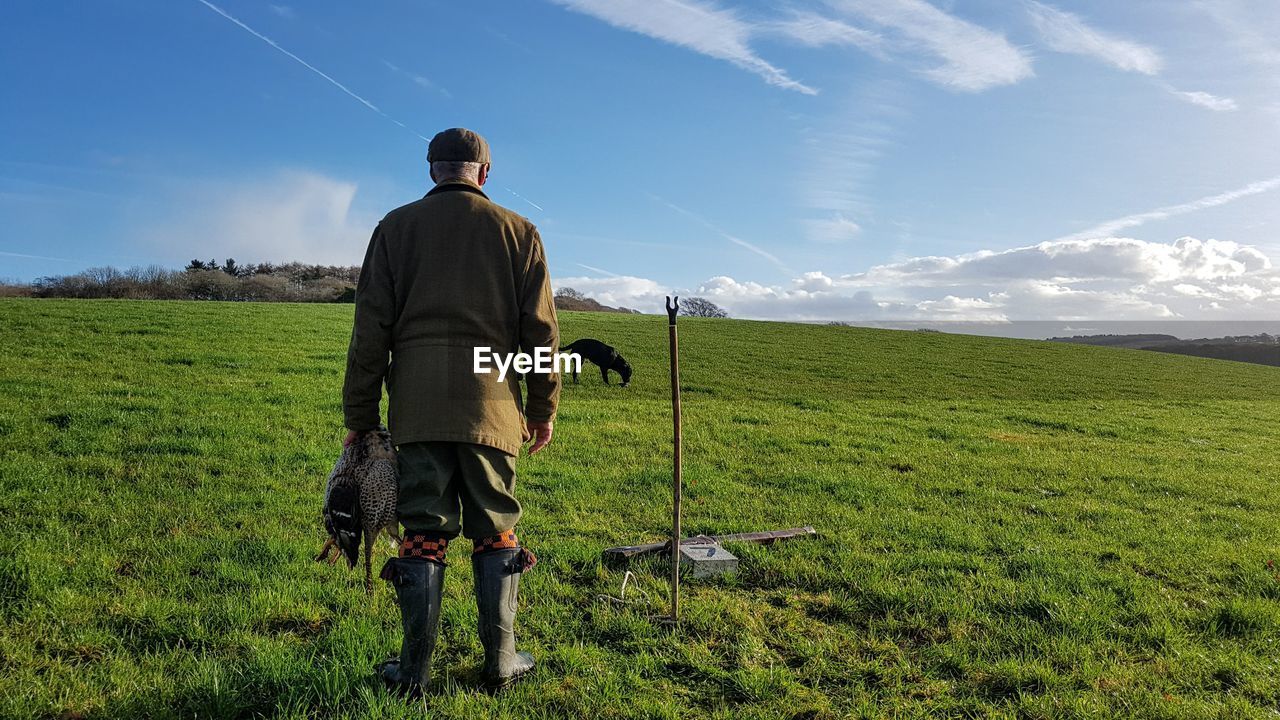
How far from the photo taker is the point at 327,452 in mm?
9797

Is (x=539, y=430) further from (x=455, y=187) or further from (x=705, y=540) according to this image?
(x=705, y=540)

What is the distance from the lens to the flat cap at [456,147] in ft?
13.6

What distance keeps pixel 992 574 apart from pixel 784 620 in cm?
239

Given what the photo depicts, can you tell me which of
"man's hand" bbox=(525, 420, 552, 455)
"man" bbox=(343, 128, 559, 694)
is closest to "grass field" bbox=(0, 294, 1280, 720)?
"man" bbox=(343, 128, 559, 694)

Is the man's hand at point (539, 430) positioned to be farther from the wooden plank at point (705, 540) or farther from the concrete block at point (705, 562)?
the concrete block at point (705, 562)

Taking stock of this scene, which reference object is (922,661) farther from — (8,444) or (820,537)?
(8,444)

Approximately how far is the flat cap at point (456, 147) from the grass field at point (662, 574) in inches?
113

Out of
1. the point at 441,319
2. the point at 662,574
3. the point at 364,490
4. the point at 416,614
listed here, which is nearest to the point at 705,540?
the point at 662,574

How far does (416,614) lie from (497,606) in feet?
1.37

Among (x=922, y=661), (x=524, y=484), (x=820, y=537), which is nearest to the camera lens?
(x=922, y=661)

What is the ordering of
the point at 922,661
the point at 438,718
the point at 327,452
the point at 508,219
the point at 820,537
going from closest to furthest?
1. the point at 438,718
2. the point at 508,219
3. the point at 922,661
4. the point at 820,537
5. the point at 327,452

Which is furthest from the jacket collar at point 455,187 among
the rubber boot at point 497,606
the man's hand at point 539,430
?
the rubber boot at point 497,606

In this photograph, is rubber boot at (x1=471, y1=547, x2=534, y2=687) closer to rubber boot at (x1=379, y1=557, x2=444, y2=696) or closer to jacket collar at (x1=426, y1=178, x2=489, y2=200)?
rubber boot at (x1=379, y1=557, x2=444, y2=696)

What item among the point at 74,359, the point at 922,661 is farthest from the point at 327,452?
the point at 74,359
